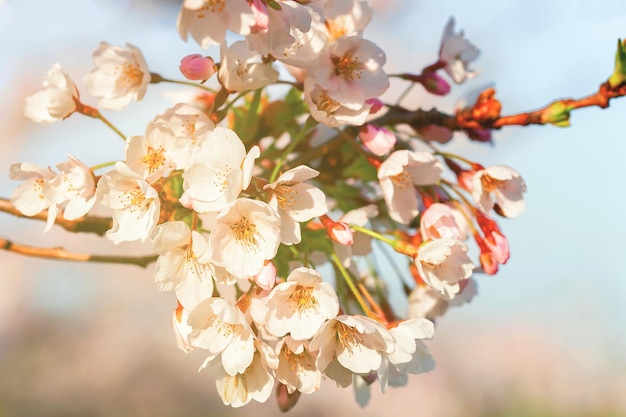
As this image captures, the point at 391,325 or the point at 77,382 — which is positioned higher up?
the point at 391,325

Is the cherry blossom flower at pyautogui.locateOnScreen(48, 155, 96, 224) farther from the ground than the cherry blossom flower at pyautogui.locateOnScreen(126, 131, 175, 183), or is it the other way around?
the cherry blossom flower at pyautogui.locateOnScreen(126, 131, 175, 183)

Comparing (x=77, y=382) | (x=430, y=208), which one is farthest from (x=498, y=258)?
(x=77, y=382)

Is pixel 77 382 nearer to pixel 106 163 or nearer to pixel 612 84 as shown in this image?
pixel 106 163

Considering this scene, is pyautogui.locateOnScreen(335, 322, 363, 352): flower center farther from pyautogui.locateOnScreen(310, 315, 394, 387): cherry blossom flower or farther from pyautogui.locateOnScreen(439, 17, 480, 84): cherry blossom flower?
pyautogui.locateOnScreen(439, 17, 480, 84): cherry blossom flower

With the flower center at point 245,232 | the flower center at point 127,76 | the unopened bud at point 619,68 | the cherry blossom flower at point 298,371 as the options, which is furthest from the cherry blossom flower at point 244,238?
the unopened bud at point 619,68

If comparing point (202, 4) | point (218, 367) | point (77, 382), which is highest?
point (202, 4)

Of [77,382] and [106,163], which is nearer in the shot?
[106,163]

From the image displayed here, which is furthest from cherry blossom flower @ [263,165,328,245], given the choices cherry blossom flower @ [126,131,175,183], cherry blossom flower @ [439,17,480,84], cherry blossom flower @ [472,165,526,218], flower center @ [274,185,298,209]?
cherry blossom flower @ [439,17,480,84]
